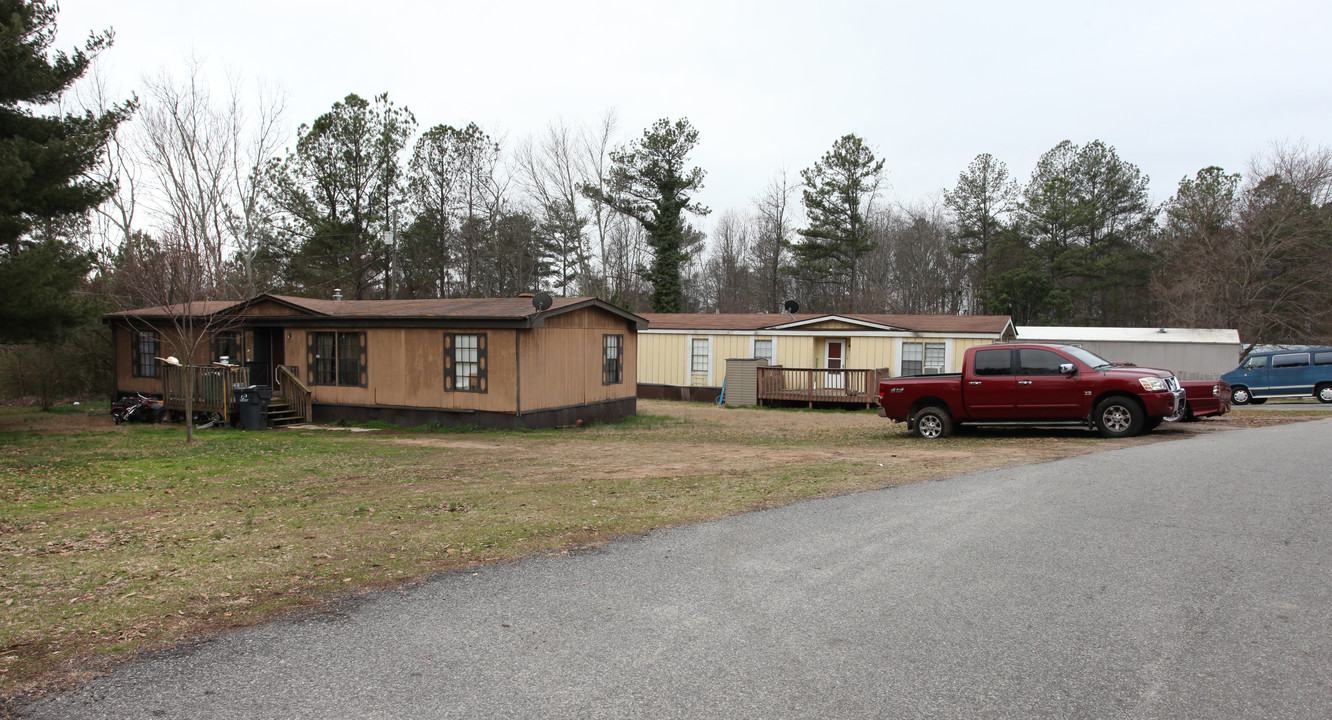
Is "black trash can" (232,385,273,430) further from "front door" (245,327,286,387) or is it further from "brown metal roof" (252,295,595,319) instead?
"brown metal roof" (252,295,595,319)

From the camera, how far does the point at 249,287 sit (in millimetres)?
32281

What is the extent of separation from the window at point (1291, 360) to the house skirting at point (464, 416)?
798 inches

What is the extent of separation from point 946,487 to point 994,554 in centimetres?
288

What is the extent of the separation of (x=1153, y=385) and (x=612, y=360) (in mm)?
12171

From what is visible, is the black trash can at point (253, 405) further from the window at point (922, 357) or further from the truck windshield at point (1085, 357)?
the window at point (922, 357)

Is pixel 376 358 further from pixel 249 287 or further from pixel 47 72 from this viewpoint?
pixel 249 287

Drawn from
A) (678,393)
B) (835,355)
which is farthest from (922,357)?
(678,393)

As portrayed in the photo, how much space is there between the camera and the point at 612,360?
2088cm

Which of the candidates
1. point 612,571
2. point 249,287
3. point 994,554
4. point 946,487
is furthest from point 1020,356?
point 249,287

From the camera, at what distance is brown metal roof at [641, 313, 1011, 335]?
24234 mm

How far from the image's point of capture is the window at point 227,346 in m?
20.5

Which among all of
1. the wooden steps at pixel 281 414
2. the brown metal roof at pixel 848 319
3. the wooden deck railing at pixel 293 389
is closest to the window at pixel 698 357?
the brown metal roof at pixel 848 319

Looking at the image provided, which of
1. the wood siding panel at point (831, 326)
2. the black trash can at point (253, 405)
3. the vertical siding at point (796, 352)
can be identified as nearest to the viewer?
the black trash can at point (253, 405)

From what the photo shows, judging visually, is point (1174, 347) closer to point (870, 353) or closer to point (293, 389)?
point (870, 353)
